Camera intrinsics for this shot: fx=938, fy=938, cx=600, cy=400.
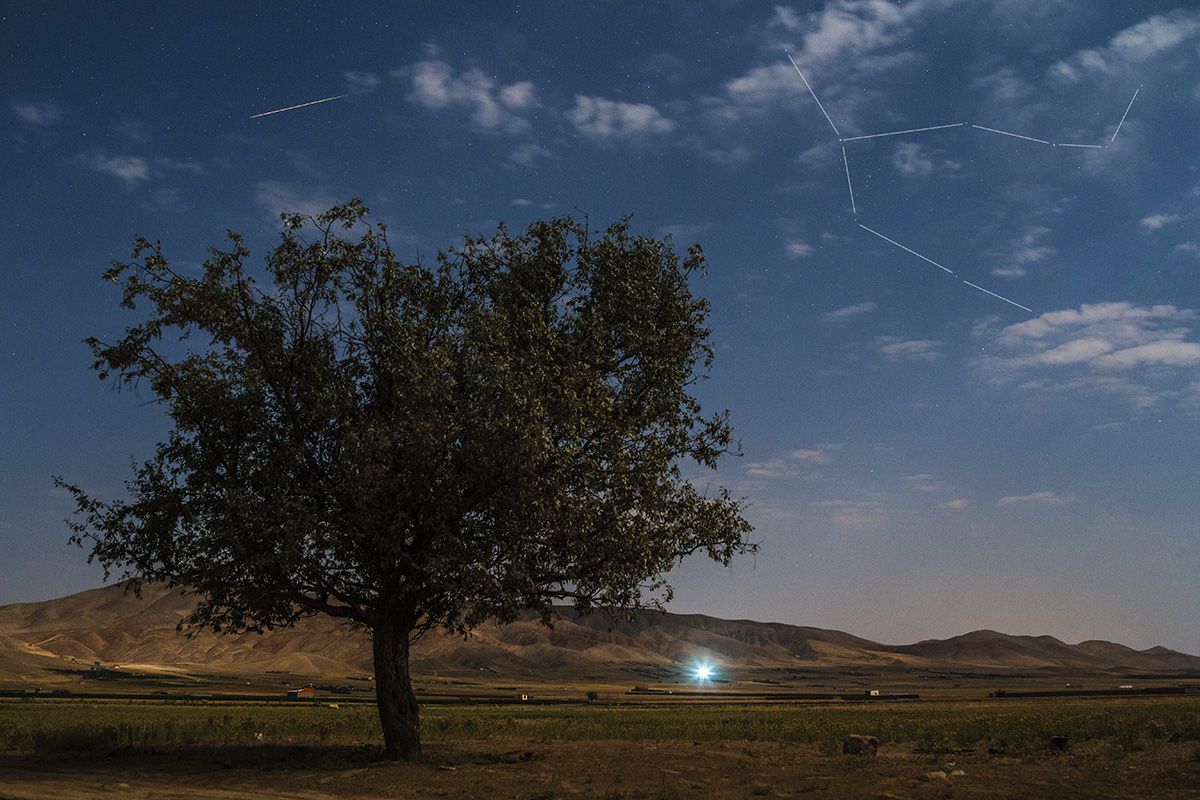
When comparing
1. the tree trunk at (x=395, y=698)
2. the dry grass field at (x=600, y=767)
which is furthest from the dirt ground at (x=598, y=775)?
the tree trunk at (x=395, y=698)

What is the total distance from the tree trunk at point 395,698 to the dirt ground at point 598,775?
773 millimetres

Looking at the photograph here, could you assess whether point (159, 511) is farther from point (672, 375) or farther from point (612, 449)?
point (672, 375)

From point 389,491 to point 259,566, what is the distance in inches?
185

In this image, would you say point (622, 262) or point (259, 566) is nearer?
point (259, 566)

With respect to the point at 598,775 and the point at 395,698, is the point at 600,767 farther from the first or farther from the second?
the point at 395,698

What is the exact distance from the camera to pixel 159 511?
3170cm

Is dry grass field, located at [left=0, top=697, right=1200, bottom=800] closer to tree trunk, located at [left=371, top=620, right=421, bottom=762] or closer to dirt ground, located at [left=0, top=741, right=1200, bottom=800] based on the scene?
dirt ground, located at [left=0, top=741, right=1200, bottom=800]

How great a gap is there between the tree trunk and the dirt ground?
77cm

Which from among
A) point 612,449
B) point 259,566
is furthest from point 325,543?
point 612,449

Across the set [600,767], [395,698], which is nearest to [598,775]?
[600,767]

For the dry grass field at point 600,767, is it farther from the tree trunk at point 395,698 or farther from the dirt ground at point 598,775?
the tree trunk at point 395,698

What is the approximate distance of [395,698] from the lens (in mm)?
31812

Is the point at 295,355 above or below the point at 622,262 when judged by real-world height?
below

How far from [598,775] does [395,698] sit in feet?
25.4
